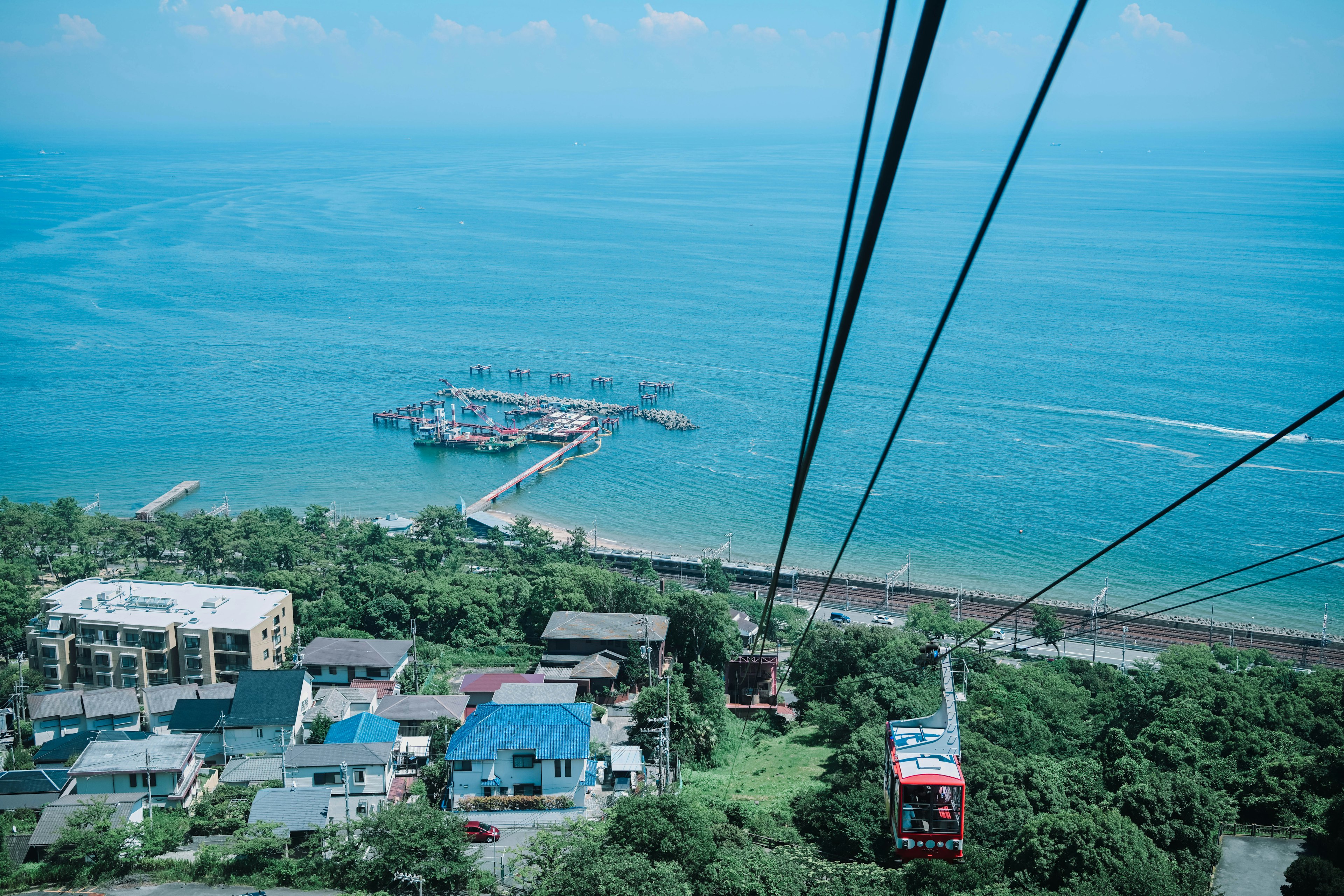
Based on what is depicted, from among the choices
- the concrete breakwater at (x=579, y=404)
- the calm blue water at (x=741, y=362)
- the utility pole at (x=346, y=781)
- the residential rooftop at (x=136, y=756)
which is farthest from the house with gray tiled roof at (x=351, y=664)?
the concrete breakwater at (x=579, y=404)

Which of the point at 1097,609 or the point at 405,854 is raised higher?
the point at 405,854

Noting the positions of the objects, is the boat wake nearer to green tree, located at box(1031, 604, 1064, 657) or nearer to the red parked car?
green tree, located at box(1031, 604, 1064, 657)

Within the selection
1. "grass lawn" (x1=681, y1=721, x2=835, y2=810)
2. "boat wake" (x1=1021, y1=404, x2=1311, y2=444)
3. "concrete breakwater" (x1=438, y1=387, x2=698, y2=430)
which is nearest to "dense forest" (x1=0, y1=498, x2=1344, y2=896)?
"grass lawn" (x1=681, y1=721, x2=835, y2=810)

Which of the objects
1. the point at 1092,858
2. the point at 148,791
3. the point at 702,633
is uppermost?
the point at 1092,858

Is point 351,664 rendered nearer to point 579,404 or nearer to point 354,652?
point 354,652

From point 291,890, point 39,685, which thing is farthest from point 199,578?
point 291,890

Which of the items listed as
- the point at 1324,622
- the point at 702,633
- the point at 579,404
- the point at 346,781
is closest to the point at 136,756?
the point at 346,781
